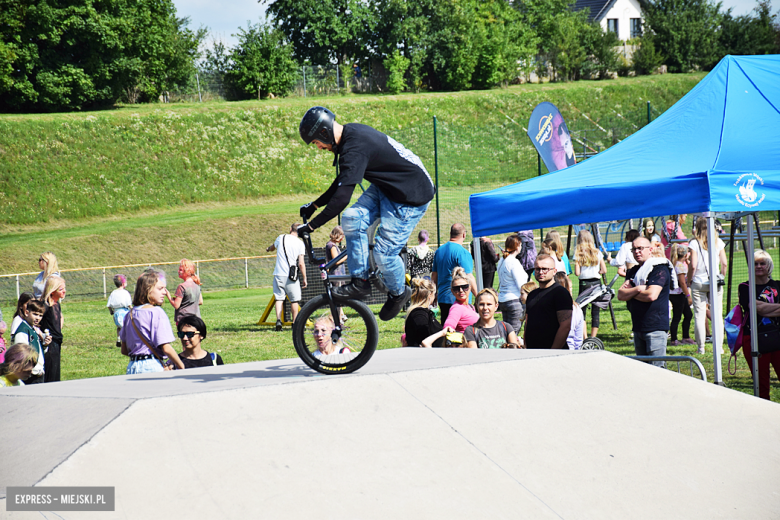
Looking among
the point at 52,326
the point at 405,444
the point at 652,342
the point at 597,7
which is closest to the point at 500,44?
the point at 597,7

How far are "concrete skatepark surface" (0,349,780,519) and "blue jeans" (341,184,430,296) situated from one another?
2.51 ft

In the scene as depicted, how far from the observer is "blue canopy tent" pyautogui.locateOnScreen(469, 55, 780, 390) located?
613 cm

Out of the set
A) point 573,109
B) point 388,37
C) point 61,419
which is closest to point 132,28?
point 388,37

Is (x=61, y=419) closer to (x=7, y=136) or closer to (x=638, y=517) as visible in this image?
(x=638, y=517)

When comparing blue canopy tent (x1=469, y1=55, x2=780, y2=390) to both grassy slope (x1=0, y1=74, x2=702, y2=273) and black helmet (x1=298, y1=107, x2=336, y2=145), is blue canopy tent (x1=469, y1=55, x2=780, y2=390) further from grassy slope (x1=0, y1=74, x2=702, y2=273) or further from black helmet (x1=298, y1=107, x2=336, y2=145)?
grassy slope (x1=0, y1=74, x2=702, y2=273)

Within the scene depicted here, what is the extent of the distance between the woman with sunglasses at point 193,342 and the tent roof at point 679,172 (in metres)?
3.19

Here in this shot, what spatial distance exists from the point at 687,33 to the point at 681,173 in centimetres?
5861

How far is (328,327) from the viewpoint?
540cm

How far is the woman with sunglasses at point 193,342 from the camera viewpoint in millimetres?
6039

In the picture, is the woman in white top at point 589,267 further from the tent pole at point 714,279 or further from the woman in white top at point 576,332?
the tent pole at point 714,279

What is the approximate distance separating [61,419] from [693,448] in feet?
13.2

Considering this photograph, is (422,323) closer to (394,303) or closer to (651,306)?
(394,303)

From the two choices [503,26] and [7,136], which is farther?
[503,26]

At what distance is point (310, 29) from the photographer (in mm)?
52156
